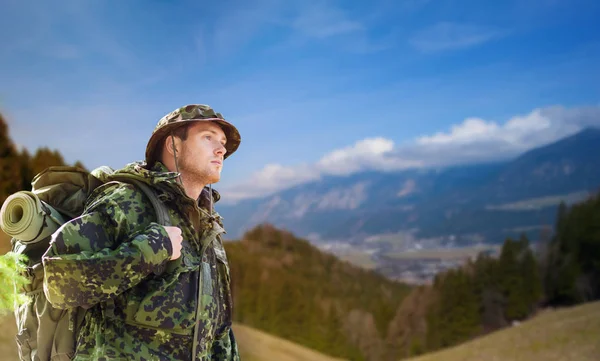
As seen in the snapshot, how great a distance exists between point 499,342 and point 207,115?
16.8 metres

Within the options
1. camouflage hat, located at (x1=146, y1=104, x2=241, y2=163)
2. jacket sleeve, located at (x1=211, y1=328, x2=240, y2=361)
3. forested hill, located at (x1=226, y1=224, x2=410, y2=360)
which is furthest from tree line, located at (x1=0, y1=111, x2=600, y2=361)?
camouflage hat, located at (x1=146, y1=104, x2=241, y2=163)

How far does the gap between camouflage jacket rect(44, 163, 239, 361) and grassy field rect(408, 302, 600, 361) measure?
47.4 feet

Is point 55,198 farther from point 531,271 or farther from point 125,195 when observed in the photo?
point 531,271

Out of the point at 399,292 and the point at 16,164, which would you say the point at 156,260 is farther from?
the point at 399,292

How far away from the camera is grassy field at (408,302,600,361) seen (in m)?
15.2

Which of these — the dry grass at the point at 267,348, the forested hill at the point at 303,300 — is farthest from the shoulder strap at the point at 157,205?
the forested hill at the point at 303,300

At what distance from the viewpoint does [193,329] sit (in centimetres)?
318

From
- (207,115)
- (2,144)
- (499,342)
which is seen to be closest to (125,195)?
(207,115)

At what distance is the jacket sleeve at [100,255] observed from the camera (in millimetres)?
2777

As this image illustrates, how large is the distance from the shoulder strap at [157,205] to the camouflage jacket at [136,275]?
4 centimetres

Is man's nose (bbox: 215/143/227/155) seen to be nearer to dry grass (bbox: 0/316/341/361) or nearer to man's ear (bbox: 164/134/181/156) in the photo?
man's ear (bbox: 164/134/181/156)

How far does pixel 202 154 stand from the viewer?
3.40 metres

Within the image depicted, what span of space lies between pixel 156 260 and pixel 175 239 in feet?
0.59

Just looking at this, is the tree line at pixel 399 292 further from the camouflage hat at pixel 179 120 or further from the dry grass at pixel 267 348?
the camouflage hat at pixel 179 120
